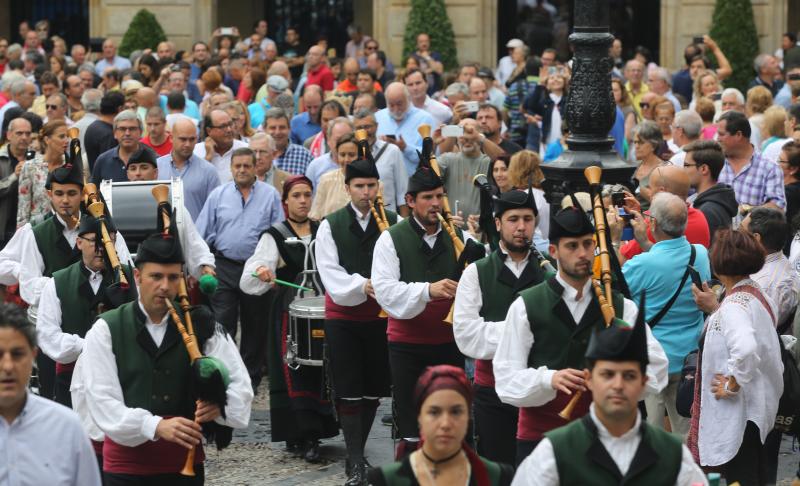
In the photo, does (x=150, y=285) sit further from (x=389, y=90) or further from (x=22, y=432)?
(x=389, y=90)

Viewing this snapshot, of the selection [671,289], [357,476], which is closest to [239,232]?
[357,476]

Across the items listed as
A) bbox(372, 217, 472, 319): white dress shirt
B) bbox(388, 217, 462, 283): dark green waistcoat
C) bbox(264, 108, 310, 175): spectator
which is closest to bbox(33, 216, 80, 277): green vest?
bbox(372, 217, 472, 319): white dress shirt

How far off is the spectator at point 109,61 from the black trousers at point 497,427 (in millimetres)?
16441

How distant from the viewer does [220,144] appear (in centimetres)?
1300

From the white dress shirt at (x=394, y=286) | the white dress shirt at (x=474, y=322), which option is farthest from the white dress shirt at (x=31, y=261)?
the white dress shirt at (x=474, y=322)

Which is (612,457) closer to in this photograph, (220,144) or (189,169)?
(189,169)

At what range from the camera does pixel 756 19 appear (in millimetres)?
25000

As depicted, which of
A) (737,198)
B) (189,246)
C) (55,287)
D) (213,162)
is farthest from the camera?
(213,162)

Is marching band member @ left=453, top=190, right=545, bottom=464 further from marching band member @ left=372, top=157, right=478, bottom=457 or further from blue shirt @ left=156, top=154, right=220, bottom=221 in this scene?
blue shirt @ left=156, top=154, right=220, bottom=221

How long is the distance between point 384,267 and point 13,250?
7.20 ft

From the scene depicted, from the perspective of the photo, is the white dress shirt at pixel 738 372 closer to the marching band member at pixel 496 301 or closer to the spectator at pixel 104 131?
the marching band member at pixel 496 301

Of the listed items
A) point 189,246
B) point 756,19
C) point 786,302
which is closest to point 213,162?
point 189,246

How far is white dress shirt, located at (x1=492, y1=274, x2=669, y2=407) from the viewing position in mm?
6711

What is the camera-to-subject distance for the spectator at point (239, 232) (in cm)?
1161
